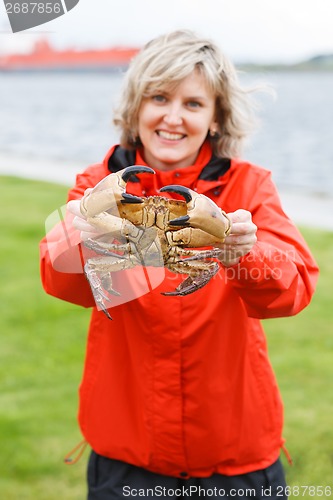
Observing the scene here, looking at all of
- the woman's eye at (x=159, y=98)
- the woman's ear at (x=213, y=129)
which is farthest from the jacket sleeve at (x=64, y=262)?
the woman's ear at (x=213, y=129)

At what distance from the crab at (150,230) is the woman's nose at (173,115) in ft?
2.20

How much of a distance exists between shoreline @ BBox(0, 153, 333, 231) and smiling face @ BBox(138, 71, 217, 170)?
23.7 ft

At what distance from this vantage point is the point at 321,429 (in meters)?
4.64

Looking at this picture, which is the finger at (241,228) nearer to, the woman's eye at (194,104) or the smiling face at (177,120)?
the smiling face at (177,120)

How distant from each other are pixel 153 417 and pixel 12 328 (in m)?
3.80

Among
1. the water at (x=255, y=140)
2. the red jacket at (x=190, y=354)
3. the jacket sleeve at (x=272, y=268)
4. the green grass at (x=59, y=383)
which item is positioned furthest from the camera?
the water at (x=255, y=140)

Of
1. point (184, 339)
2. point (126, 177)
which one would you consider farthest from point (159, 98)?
point (184, 339)

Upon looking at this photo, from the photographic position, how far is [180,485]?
2.88 meters

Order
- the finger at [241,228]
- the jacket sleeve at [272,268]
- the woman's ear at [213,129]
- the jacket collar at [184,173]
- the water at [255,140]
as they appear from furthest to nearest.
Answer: the water at [255,140] → the woman's ear at [213,129] → the jacket collar at [184,173] → the jacket sleeve at [272,268] → the finger at [241,228]

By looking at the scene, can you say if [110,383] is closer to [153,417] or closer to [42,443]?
[153,417]

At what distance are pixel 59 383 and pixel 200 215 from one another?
3649 mm

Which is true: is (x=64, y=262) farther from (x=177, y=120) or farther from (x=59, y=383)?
(x=59, y=383)

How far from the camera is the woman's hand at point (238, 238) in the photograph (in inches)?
86.7

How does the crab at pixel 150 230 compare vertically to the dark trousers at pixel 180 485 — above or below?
above
